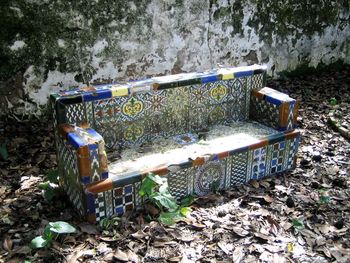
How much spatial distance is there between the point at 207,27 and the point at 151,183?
10.7ft

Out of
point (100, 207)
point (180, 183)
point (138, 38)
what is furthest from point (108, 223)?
point (138, 38)

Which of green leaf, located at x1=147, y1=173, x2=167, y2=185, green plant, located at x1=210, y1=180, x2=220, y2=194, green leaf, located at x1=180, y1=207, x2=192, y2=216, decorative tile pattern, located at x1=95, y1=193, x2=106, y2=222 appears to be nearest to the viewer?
decorative tile pattern, located at x1=95, y1=193, x2=106, y2=222

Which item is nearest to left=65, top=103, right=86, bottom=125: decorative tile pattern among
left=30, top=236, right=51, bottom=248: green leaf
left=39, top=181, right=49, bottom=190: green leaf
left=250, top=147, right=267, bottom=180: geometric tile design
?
left=39, top=181, right=49, bottom=190: green leaf

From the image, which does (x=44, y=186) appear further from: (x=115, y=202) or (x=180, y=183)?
(x=180, y=183)

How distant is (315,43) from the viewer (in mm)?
7234

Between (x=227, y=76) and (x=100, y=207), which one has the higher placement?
(x=227, y=76)

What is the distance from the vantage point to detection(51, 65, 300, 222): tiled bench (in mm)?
3385

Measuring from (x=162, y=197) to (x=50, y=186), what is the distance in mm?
1033

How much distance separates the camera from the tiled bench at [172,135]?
3385 millimetres

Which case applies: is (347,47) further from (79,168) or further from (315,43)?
(79,168)

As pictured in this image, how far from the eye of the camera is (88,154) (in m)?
3.20

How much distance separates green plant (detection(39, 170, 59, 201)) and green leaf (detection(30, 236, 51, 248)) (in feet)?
2.20

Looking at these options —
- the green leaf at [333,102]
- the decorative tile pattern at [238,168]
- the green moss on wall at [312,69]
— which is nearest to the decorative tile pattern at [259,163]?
the decorative tile pattern at [238,168]

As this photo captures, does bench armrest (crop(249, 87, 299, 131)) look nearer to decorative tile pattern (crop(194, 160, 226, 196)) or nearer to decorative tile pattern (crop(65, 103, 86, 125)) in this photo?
decorative tile pattern (crop(194, 160, 226, 196))
